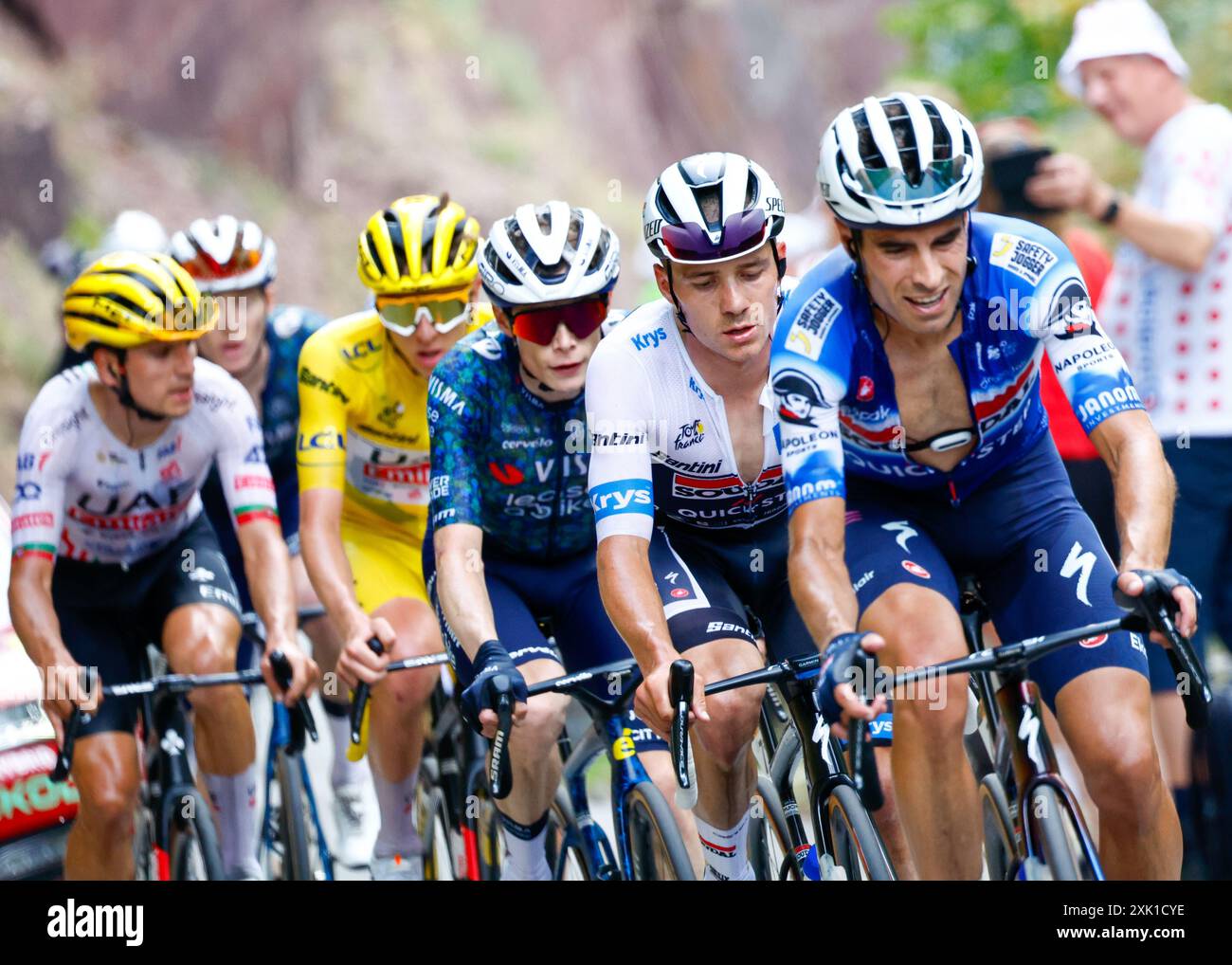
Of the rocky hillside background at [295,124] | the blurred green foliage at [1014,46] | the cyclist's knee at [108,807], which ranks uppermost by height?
Result: the rocky hillside background at [295,124]

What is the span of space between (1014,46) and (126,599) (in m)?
11.4

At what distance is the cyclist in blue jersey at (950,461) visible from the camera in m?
3.95

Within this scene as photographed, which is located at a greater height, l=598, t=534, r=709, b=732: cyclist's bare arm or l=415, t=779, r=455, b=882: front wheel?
l=598, t=534, r=709, b=732: cyclist's bare arm

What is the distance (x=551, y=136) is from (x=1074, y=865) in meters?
18.9

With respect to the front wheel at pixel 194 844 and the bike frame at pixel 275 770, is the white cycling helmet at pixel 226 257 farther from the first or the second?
the front wheel at pixel 194 844

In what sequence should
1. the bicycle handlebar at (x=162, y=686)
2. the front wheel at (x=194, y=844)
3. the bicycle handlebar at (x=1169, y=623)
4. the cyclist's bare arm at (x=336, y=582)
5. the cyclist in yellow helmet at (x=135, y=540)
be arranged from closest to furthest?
the bicycle handlebar at (x=1169, y=623) < the cyclist's bare arm at (x=336, y=582) < the bicycle handlebar at (x=162, y=686) < the front wheel at (x=194, y=844) < the cyclist in yellow helmet at (x=135, y=540)

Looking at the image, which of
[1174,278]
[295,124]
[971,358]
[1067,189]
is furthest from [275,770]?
[295,124]

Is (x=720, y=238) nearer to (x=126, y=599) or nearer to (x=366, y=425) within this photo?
(x=366, y=425)

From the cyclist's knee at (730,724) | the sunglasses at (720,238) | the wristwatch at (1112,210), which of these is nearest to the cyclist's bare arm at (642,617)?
the cyclist's knee at (730,724)

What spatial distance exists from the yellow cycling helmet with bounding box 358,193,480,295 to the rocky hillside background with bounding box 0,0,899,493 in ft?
32.5

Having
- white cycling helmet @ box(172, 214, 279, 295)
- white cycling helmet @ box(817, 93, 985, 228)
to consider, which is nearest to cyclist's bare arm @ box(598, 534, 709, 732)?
white cycling helmet @ box(817, 93, 985, 228)

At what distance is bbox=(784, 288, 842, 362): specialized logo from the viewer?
421cm

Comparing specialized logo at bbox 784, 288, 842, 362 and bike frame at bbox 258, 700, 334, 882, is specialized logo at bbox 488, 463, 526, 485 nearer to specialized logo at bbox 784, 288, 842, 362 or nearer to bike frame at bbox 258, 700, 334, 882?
bike frame at bbox 258, 700, 334, 882
